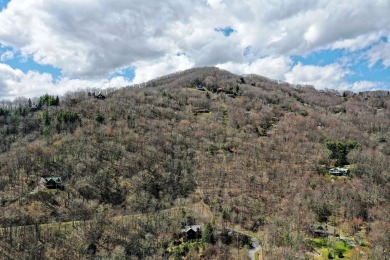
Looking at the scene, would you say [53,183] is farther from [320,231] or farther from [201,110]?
[201,110]

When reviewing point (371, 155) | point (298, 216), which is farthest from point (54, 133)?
point (371, 155)

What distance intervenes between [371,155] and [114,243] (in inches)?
4265

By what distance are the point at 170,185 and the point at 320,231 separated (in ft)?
156

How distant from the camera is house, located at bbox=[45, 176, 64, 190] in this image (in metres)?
95.1

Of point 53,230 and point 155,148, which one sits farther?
point 155,148

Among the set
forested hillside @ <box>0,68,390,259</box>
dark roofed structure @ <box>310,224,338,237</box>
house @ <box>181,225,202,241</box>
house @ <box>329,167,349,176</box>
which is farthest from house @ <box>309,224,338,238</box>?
house @ <box>329,167,349,176</box>

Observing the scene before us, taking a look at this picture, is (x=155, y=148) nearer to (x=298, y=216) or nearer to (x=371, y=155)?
(x=298, y=216)

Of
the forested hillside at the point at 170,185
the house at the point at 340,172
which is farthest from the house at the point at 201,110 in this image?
the house at the point at 340,172

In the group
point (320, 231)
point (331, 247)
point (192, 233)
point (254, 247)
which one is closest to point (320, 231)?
point (320, 231)

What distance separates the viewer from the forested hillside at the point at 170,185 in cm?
7969

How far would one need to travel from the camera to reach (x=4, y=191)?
8944cm

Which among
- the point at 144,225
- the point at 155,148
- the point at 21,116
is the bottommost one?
the point at 144,225

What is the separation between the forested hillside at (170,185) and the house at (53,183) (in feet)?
4.88

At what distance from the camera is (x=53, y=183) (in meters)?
95.8
